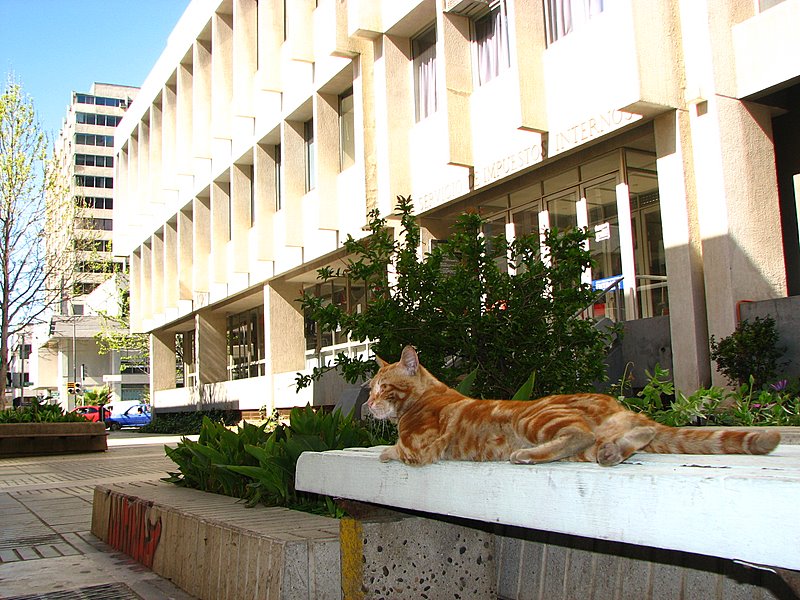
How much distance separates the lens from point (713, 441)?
7.30ft

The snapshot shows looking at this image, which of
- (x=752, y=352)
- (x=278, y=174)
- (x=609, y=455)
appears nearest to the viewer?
(x=609, y=455)

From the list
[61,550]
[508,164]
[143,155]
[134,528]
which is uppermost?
[143,155]

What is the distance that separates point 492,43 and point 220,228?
14650mm

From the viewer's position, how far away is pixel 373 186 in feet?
57.6

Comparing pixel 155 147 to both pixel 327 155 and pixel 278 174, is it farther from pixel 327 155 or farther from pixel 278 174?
pixel 327 155

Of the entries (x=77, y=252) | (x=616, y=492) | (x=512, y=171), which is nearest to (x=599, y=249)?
(x=512, y=171)

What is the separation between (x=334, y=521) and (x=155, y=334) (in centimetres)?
3498

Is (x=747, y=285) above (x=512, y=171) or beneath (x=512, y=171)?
beneath

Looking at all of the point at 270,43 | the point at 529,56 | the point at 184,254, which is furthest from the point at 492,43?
the point at 184,254

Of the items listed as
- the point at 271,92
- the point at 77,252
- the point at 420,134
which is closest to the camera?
the point at 420,134

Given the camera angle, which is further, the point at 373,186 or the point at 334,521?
the point at 373,186

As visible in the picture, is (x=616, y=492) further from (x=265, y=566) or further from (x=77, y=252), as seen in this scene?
(x=77, y=252)

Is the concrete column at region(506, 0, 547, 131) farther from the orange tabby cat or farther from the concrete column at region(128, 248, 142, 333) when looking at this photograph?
the concrete column at region(128, 248, 142, 333)

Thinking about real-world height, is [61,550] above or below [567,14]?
below
